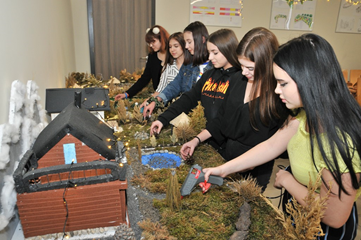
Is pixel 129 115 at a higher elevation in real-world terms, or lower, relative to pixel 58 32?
lower

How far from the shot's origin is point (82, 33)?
17.8 ft

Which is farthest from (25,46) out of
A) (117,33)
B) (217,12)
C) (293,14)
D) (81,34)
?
(293,14)

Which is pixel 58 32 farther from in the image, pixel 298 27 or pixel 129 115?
pixel 298 27

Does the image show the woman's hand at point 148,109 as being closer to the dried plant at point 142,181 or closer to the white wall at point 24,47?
the white wall at point 24,47

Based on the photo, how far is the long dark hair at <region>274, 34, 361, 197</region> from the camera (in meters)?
0.97

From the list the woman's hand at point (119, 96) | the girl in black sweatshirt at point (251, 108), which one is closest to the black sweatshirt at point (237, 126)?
the girl in black sweatshirt at point (251, 108)

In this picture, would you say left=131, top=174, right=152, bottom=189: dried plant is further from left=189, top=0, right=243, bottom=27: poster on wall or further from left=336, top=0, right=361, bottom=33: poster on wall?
left=336, top=0, right=361, bottom=33: poster on wall

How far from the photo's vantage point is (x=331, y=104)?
0.97 metres

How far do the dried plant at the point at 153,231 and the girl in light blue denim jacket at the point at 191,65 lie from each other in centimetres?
155

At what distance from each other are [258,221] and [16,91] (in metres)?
1.48

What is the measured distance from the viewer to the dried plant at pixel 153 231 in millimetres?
1105

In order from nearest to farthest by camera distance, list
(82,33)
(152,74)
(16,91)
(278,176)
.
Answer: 1. (278,176)
2. (16,91)
3. (152,74)
4. (82,33)

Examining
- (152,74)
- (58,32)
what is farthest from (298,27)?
(58,32)

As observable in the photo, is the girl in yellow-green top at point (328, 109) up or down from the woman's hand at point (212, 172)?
up
